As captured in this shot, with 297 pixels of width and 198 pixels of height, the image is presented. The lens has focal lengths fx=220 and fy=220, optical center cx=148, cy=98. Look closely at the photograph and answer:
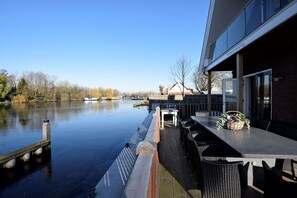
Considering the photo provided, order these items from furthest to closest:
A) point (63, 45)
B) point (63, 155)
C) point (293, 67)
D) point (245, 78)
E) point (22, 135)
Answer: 1. point (63, 45)
2. point (22, 135)
3. point (63, 155)
4. point (245, 78)
5. point (293, 67)

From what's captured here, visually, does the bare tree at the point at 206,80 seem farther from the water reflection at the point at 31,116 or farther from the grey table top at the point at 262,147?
the grey table top at the point at 262,147

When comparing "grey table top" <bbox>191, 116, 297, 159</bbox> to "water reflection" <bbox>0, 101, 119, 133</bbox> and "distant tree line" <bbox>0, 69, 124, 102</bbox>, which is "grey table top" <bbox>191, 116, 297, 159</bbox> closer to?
"water reflection" <bbox>0, 101, 119, 133</bbox>

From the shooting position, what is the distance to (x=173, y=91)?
4800cm

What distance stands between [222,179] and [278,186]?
620mm

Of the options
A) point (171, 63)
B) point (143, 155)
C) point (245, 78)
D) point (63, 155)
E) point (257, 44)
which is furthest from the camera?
point (171, 63)

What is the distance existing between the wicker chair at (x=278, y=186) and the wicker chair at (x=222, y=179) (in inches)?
14.3

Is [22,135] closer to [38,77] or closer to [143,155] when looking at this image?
[143,155]

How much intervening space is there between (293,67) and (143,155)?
5.16 m

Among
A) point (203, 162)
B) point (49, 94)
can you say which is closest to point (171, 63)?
point (203, 162)

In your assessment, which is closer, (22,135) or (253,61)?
(253,61)

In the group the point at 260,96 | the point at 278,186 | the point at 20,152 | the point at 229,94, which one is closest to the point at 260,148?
the point at 278,186

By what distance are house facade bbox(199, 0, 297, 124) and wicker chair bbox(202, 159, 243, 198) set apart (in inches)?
99.9

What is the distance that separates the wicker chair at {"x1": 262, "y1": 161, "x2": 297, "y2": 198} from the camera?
1.65 metres

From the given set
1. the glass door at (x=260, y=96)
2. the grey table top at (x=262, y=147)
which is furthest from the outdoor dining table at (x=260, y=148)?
the glass door at (x=260, y=96)
